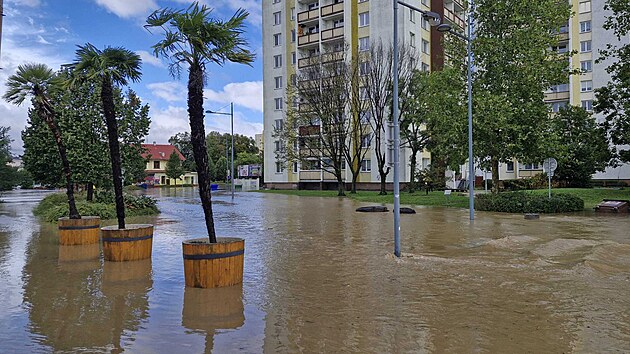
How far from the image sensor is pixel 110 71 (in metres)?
11.1

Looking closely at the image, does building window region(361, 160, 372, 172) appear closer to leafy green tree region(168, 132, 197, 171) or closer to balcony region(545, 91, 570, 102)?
balcony region(545, 91, 570, 102)

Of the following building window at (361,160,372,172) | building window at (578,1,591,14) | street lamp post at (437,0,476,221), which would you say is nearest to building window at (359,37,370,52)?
building window at (361,160,372,172)

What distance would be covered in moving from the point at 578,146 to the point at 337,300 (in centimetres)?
3385

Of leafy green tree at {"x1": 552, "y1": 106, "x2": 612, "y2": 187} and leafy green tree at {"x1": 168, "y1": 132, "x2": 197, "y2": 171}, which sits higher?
leafy green tree at {"x1": 168, "y1": 132, "x2": 197, "y2": 171}

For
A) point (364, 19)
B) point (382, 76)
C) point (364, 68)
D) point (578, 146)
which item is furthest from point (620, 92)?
point (364, 19)

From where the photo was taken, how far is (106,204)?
22188 millimetres

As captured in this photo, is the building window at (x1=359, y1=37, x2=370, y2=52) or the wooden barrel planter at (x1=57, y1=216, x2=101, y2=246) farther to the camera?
the building window at (x1=359, y1=37, x2=370, y2=52)

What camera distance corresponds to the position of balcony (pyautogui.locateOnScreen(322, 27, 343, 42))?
51.1 meters

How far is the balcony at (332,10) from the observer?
5150 cm

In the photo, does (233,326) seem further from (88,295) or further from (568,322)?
(568,322)

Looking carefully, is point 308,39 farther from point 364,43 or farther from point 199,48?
point 199,48

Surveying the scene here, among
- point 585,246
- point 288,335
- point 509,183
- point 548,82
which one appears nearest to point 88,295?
point 288,335

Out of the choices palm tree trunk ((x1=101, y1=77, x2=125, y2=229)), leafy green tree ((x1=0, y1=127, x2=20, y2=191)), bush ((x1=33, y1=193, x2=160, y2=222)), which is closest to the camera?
palm tree trunk ((x1=101, y1=77, x2=125, y2=229))

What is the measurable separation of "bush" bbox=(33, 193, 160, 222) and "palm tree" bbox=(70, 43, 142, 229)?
9598mm
